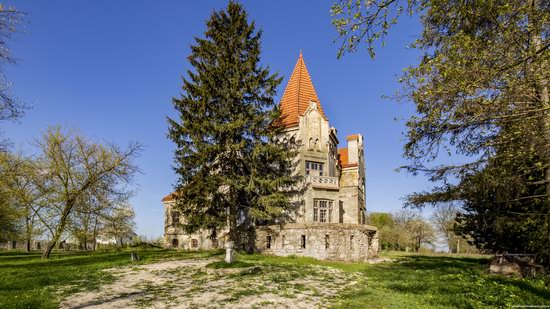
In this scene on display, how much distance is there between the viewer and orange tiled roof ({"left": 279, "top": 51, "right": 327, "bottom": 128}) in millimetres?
32438

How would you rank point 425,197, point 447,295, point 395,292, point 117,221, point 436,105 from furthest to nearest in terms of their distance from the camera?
point 117,221 < point 425,197 < point 395,292 < point 447,295 < point 436,105

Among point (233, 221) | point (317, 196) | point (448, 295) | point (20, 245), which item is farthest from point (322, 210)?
point (20, 245)

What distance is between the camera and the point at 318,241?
26.3 m

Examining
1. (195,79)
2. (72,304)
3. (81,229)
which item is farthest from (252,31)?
(72,304)

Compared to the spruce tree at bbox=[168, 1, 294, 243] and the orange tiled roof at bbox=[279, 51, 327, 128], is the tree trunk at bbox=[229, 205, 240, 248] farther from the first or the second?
the orange tiled roof at bbox=[279, 51, 327, 128]

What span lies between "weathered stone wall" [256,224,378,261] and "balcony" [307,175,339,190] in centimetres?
395

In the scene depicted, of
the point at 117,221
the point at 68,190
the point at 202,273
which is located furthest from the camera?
the point at 117,221

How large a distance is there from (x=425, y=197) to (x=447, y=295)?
4.24 metres

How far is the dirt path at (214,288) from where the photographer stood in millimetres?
10656

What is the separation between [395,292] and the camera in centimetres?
1252

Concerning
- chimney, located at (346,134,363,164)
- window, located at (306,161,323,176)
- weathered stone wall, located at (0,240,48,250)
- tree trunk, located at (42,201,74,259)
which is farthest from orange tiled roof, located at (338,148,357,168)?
weathered stone wall, located at (0,240,48,250)

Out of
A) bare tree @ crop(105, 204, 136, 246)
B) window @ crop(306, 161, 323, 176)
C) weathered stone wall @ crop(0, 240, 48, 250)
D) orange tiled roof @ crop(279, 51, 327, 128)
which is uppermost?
orange tiled roof @ crop(279, 51, 327, 128)

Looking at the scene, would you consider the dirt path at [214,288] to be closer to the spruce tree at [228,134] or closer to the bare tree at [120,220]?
the spruce tree at [228,134]

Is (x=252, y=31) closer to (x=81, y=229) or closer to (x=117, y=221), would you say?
(x=117, y=221)
